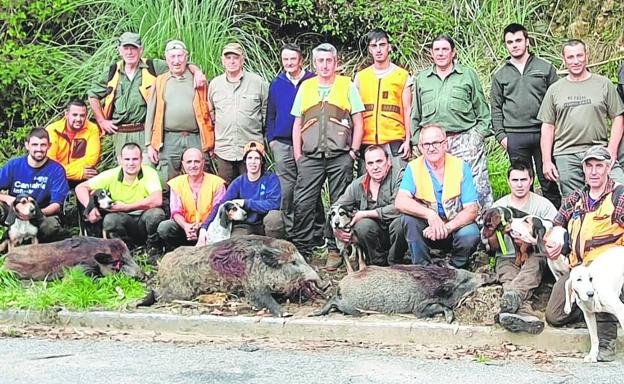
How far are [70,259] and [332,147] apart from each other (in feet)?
9.21

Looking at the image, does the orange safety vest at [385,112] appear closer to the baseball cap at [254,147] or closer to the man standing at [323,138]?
the man standing at [323,138]

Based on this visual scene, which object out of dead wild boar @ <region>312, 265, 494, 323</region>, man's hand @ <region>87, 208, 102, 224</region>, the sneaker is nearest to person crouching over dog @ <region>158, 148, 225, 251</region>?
man's hand @ <region>87, 208, 102, 224</region>

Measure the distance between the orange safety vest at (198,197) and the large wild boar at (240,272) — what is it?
1.26 meters

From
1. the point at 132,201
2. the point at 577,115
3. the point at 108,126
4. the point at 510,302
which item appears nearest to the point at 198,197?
the point at 132,201

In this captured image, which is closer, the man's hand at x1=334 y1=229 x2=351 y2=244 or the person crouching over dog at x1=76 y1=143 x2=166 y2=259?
the man's hand at x1=334 y1=229 x2=351 y2=244

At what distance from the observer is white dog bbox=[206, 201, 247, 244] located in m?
8.91

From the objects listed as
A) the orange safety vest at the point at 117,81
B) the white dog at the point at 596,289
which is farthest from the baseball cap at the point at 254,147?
the white dog at the point at 596,289

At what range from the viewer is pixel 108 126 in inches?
406

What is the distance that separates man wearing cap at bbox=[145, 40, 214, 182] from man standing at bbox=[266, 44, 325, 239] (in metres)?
0.78

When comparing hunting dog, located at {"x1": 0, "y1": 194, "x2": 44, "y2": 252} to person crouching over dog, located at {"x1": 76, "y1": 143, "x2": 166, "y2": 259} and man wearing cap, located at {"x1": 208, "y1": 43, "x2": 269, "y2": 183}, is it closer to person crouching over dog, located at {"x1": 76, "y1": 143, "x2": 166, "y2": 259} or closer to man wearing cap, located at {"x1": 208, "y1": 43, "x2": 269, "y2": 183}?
person crouching over dog, located at {"x1": 76, "y1": 143, "x2": 166, "y2": 259}

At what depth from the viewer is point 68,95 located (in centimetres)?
1199

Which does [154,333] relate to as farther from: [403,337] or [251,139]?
[251,139]

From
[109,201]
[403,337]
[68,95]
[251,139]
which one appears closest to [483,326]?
[403,337]

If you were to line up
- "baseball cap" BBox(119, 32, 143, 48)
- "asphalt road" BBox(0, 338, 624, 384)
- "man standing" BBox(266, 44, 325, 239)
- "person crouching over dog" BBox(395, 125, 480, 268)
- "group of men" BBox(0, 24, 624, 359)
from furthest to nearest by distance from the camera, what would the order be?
"baseball cap" BBox(119, 32, 143, 48), "man standing" BBox(266, 44, 325, 239), "group of men" BBox(0, 24, 624, 359), "person crouching over dog" BBox(395, 125, 480, 268), "asphalt road" BBox(0, 338, 624, 384)
